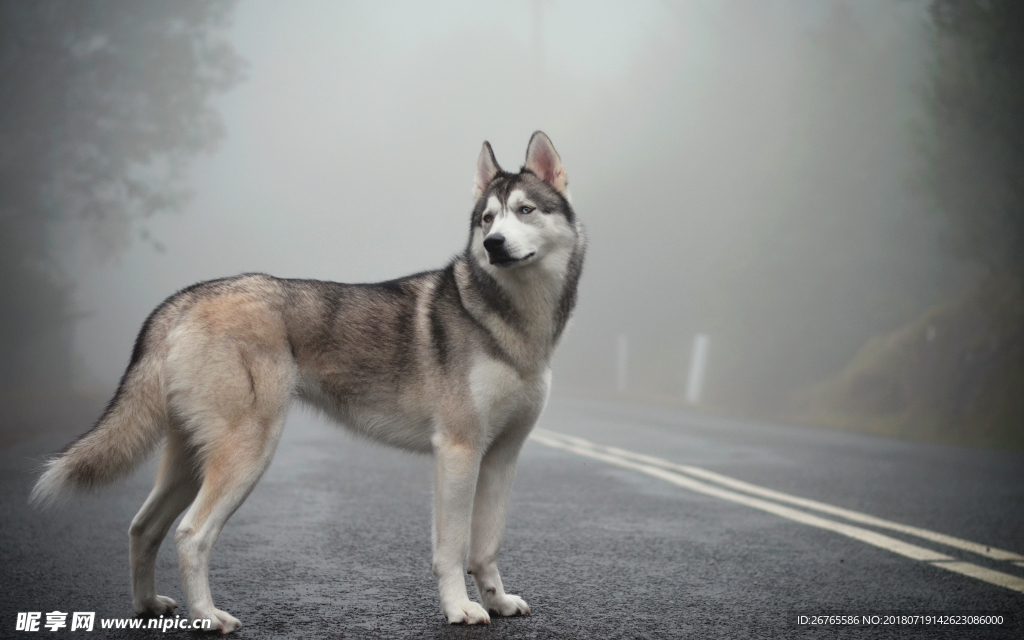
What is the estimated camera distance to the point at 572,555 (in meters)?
5.13

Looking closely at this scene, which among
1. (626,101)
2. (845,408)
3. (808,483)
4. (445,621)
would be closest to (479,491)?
(445,621)

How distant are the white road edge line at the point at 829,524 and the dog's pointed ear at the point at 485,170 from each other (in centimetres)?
313

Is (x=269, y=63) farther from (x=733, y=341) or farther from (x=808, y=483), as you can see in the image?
(x=808, y=483)

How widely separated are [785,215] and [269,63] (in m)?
136

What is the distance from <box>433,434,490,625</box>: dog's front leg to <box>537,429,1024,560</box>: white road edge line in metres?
3.16

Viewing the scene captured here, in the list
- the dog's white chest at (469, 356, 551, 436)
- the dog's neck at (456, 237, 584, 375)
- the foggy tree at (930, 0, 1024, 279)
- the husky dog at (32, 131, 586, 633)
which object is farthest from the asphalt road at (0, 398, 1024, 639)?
the foggy tree at (930, 0, 1024, 279)

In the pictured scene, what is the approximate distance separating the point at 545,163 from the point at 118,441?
2276 mm

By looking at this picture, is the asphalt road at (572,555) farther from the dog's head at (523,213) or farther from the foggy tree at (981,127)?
the foggy tree at (981,127)

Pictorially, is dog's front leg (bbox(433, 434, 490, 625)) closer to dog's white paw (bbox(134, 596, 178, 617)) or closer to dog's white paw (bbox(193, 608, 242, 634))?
dog's white paw (bbox(193, 608, 242, 634))

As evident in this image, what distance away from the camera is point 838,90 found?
25.1 m

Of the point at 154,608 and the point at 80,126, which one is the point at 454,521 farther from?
the point at 80,126

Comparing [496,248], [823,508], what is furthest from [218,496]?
[823,508]

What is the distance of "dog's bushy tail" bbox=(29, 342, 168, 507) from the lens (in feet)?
11.8

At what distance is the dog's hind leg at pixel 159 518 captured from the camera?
3.87m
